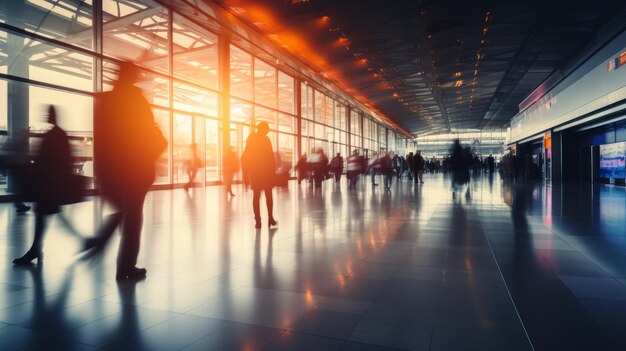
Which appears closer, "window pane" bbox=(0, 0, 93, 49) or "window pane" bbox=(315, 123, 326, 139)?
"window pane" bbox=(0, 0, 93, 49)

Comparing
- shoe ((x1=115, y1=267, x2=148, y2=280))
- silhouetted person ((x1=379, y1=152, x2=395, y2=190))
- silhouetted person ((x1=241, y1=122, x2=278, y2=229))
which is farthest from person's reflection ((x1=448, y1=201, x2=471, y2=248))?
silhouetted person ((x1=379, y1=152, x2=395, y2=190))

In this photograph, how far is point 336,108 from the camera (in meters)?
31.3

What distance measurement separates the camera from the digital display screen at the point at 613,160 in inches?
670

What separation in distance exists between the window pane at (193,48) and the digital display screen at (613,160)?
18.9 m

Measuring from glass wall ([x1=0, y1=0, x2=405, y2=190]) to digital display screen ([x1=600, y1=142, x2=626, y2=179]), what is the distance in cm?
1586

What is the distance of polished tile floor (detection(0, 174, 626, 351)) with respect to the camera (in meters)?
2.00

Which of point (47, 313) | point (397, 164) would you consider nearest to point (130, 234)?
point (47, 313)

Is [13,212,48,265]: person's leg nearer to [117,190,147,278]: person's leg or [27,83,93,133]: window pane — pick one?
[117,190,147,278]: person's leg

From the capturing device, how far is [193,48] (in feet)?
59.5

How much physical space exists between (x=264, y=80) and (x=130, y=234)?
22.3 metres

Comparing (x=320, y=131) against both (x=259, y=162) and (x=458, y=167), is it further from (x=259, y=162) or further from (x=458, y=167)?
(x=259, y=162)

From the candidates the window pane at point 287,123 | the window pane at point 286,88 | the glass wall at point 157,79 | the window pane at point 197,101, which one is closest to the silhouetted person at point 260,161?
the glass wall at point 157,79

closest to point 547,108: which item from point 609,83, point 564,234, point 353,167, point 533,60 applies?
point 533,60

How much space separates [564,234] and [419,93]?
1052 inches
